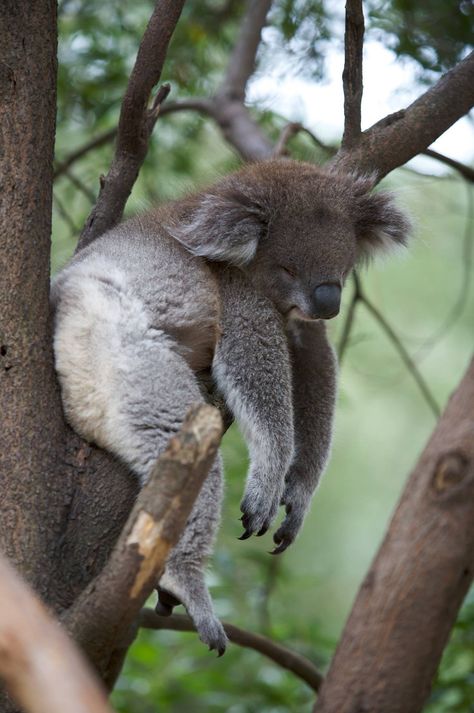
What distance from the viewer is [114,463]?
7.98 feet

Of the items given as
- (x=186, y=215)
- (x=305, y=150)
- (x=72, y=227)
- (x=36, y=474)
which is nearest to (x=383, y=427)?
(x=305, y=150)

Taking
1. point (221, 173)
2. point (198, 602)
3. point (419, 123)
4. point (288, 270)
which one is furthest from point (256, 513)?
point (221, 173)

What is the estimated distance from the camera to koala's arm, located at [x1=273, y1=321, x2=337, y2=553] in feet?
10.0

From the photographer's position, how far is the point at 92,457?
241 cm

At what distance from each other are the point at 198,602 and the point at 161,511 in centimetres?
77

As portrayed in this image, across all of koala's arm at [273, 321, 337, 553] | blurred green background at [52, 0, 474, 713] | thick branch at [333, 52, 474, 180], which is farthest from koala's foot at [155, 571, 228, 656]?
thick branch at [333, 52, 474, 180]

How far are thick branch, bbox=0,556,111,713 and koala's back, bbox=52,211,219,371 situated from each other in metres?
1.48

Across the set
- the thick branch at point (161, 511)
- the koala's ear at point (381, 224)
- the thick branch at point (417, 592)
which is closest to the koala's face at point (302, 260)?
the koala's ear at point (381, 224)

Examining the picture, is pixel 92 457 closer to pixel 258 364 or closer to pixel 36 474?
pixel 36 474

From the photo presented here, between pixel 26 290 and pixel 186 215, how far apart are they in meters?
0.88

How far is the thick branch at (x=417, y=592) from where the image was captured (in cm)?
150

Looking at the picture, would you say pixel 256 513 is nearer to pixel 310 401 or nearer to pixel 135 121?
pixel 310 401

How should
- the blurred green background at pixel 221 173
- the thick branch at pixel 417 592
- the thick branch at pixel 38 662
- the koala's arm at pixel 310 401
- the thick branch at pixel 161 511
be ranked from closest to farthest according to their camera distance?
the thick branch at pixel 38 662, the thick branch at pixel 417 592, the thick branch at pixel 161 511, the koala's arm at pixel 310 401, the blurred green background at pixel 221 173

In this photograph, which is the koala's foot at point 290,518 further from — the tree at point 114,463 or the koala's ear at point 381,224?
the koala's ear at point 381,224
